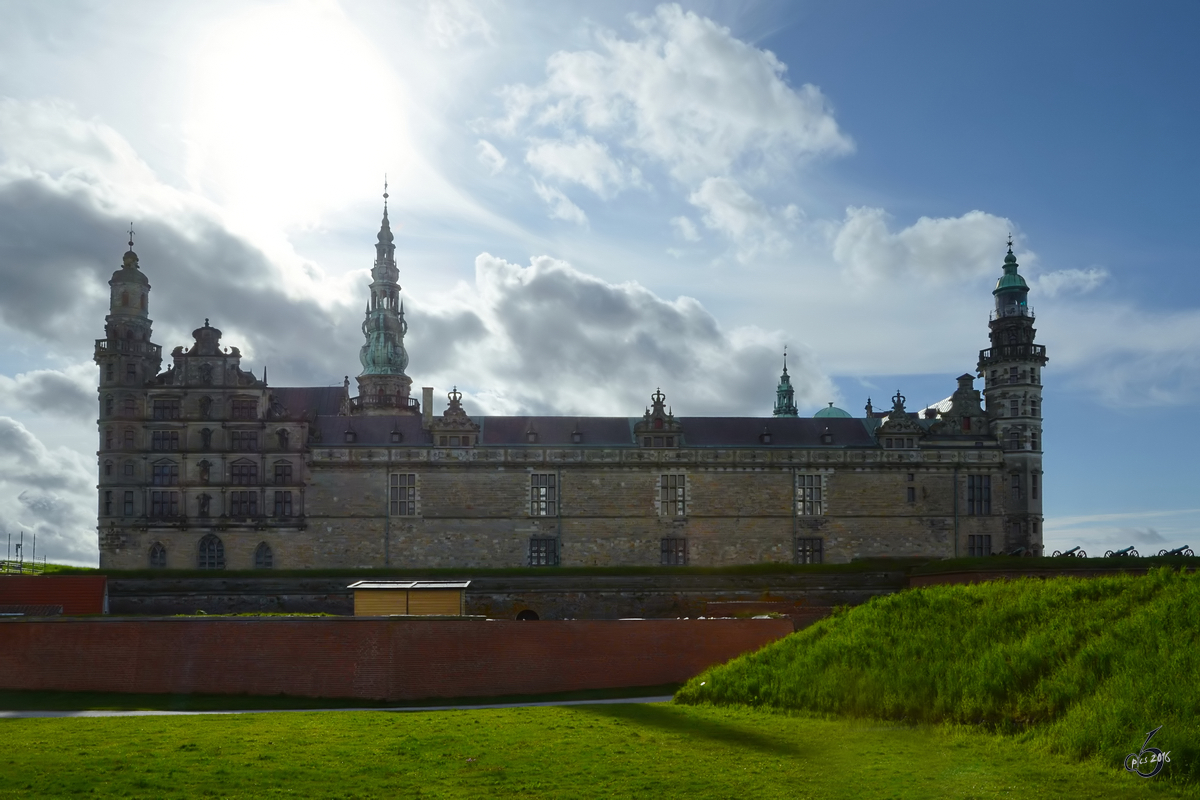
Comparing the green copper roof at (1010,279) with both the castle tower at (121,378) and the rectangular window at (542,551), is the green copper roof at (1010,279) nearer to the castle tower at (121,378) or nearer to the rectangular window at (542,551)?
the rectangular window at (542,551)

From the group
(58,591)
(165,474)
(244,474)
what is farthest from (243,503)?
(58,591)

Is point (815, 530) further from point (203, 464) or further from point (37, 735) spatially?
point (37, 735)

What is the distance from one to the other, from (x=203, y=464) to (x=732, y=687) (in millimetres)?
39119

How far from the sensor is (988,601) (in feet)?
80.2

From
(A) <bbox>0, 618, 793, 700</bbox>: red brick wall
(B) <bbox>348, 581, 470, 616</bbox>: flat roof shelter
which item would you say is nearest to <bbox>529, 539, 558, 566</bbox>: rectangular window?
(B) <bbox>348, 581, 470, 616</bbox>: flat roof shelter

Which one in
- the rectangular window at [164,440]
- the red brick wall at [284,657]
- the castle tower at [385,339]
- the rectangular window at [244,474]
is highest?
the castle tower at [385,339]

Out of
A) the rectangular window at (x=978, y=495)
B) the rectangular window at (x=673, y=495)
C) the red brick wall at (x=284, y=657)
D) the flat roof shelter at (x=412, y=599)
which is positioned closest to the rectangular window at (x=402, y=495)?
the rectangular window at (x=673, y=495)

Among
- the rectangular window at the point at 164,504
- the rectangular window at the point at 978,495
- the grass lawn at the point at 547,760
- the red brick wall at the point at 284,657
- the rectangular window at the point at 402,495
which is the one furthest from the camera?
the rectangular window at the point at 978,495

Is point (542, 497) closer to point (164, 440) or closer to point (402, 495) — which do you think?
point (402, 495)

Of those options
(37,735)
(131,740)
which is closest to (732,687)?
(131,740)

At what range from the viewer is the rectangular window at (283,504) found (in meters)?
54.7

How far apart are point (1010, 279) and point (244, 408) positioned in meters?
45.0

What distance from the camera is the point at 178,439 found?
55.3 m

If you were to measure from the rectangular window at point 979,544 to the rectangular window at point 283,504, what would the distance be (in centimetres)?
3784
